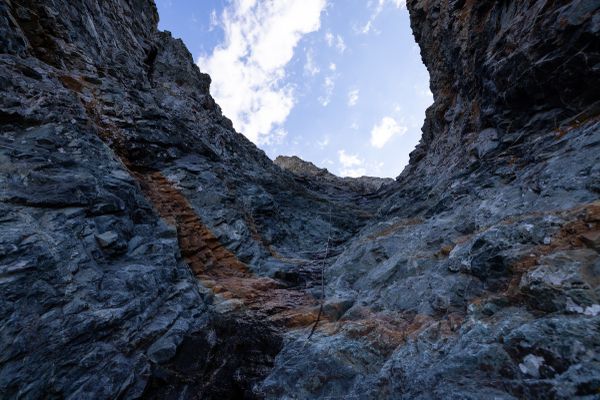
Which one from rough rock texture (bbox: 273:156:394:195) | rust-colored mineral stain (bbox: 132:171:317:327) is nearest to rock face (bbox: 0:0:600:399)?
rust-colored mineral stain (bbox: 132:171:317:327)

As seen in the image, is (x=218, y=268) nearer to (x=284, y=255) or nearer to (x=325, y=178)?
(x=284, y=255)

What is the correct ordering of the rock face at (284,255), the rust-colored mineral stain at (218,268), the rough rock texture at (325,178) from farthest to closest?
the rough rock texture at (325,178) < the rust-colored mineral stain at (218,268) < the rock face at (284,255)

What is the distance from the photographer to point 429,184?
2094 cm

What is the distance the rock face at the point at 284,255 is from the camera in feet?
20.3

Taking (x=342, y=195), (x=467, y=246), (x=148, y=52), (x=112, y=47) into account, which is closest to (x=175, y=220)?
(x=467, y=246)

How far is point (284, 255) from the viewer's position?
736 inches

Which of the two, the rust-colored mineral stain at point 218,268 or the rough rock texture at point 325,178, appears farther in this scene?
the rough rock texture at point 325,178

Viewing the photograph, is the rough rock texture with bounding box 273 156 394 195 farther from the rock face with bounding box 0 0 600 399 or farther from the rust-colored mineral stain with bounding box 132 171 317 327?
the rust-colored mineral stain with bounding box 132 171 317 327

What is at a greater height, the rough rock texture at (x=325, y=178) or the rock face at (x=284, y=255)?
the rough rock texture at (x=325, y=178)

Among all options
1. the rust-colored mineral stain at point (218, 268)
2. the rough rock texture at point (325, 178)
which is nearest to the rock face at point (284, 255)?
the rust-colored mineral stain at point (218, 268)

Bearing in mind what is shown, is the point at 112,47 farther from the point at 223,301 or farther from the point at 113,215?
the point at 223,301

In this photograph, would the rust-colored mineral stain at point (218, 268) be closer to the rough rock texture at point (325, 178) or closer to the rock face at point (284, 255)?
the rock face at point (284, 255)

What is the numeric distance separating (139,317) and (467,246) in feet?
31.9

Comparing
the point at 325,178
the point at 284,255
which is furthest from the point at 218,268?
the point at 325,178
